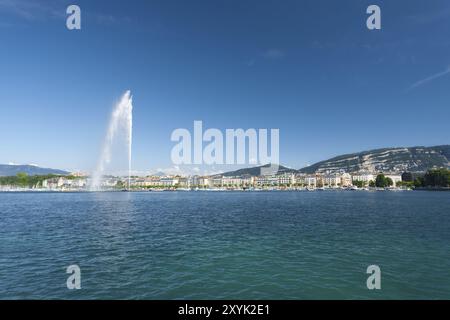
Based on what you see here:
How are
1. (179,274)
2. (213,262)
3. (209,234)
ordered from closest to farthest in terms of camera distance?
(179,274) < (213,262) < (209,234)

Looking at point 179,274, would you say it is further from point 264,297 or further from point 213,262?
point 264,297

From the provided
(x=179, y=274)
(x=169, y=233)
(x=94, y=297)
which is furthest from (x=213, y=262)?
(x=169, y=233)

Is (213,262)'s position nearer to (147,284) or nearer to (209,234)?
(147,284)

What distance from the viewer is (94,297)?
12328mm

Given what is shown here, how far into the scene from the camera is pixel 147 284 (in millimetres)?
13664
